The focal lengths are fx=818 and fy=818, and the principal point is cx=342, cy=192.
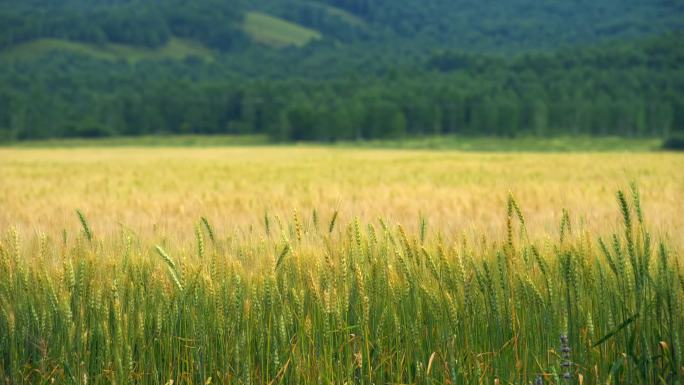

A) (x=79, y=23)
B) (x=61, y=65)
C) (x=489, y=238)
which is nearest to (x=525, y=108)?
(x=489, y=238)

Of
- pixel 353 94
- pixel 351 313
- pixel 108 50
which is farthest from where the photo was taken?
pixel 108 50

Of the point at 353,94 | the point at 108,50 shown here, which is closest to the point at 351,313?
the point at 353,94

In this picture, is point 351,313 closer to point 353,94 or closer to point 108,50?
point 353,94

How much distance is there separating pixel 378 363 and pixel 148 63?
158m

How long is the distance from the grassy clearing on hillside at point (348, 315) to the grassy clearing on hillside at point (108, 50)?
16060cm

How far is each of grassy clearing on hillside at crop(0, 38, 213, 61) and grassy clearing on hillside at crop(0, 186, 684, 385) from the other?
161 metres

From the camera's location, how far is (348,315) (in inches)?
134

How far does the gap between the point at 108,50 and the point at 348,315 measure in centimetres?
18268

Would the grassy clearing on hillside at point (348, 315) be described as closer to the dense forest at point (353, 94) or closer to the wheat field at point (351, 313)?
the wheat field at point (351, 313)

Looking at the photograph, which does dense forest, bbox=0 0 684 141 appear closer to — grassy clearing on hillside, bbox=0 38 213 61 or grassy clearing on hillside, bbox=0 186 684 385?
grassy clearing on hillside, bbox=0 38 213 61

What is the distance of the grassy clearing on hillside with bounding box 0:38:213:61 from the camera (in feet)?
521

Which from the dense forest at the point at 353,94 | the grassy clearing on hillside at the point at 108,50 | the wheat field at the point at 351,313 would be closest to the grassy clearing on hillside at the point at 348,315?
the wheat field at the point at 351,313

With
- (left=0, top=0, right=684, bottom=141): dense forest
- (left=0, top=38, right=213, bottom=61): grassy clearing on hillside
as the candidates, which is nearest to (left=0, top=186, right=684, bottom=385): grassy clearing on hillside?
(left=0, top=0, right=684, bottom=141): dense forest

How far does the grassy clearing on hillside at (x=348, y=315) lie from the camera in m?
3.15
